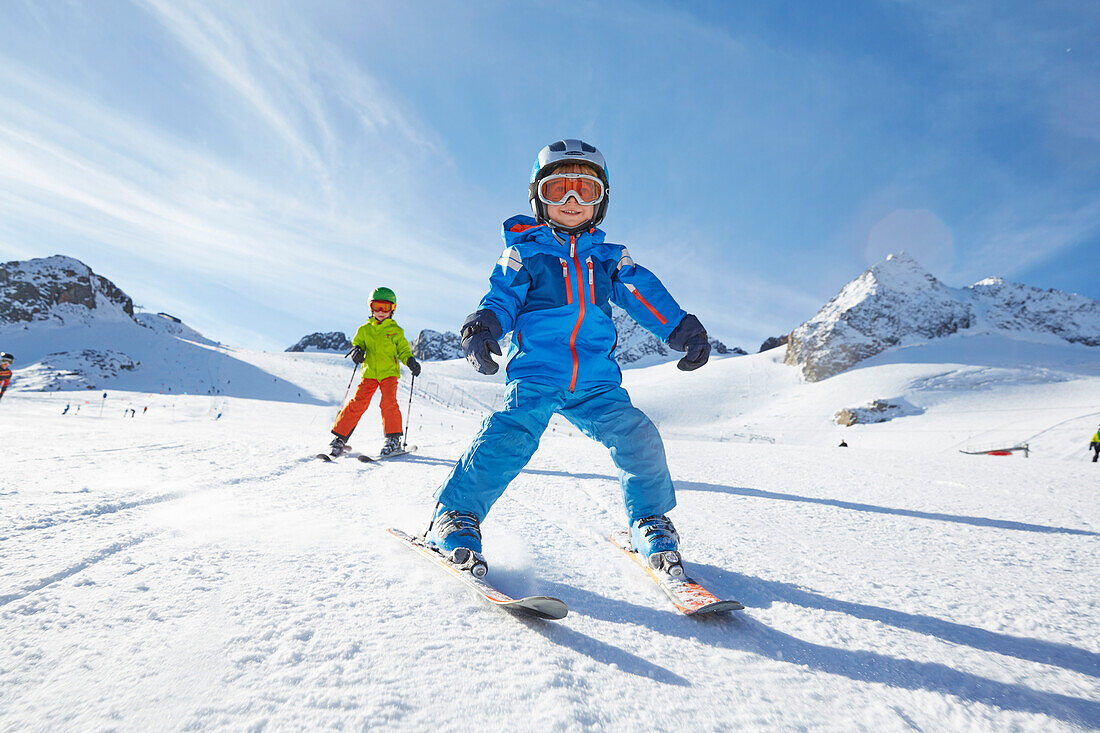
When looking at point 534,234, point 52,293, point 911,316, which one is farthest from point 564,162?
point 911,316

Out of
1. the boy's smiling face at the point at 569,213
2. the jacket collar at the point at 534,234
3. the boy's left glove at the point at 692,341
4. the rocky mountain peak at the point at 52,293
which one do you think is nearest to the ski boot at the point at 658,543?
the boy's left glove at the point at 692,341

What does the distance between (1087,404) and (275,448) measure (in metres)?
44.0

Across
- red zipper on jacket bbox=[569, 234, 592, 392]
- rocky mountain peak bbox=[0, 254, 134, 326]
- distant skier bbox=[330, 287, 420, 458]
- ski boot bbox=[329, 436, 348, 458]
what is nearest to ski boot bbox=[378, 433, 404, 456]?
distant skier bbox=[330, 287, 420, 458]

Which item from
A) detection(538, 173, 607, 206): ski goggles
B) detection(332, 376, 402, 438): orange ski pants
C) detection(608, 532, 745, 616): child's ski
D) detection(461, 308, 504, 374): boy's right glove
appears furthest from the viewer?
detection(332, 376, 402, 438): orange ski pants

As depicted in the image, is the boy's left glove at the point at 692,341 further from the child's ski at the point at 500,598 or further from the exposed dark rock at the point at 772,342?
the exposed dark rock at the point at 772,342

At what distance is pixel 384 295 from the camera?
19.7ft

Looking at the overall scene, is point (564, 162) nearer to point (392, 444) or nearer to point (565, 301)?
point (565, 301)

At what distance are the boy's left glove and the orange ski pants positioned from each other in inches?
148

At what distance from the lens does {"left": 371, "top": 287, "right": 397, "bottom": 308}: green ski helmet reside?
596cm

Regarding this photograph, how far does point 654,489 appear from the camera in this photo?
2035 mm

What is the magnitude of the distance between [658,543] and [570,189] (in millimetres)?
1886

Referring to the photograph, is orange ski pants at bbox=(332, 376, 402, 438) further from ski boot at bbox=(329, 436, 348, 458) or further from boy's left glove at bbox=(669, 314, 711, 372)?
boy's left glove at bbox=(669, 314, 711, 372)

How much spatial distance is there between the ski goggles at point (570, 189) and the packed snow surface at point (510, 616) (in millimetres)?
1793

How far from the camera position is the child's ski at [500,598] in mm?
1325
